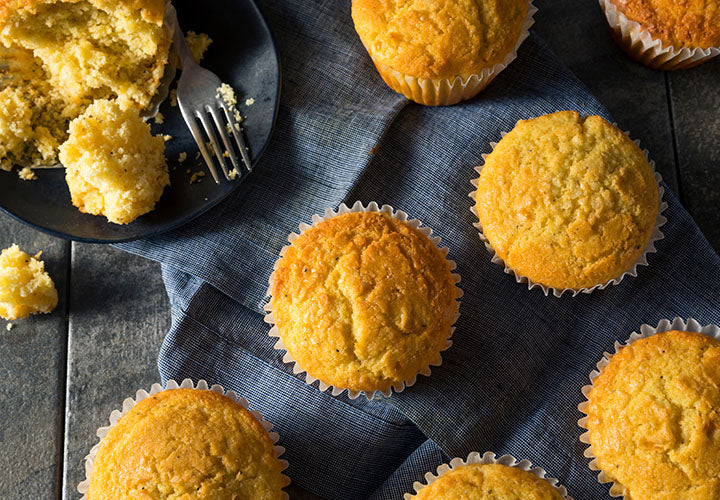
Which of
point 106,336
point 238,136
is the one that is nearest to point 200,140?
point 238,136

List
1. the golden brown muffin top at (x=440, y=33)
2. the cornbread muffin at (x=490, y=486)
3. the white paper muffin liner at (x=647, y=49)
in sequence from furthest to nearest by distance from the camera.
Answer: the white paper muffin liner at (x=647, y=49), the golden brown muffin top at (x=440, y=33), the cornbread muffin at (x=490, y=486)

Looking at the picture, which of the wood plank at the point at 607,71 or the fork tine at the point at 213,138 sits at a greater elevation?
the wood plank at the point at 607,71

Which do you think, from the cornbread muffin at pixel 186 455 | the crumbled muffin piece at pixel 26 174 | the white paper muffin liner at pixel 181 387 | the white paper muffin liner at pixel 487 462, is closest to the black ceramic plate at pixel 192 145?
the crumbled muffin piece at pixel 26 174

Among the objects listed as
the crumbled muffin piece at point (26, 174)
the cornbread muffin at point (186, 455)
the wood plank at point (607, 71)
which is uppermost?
the wood plank at point (607, 71)

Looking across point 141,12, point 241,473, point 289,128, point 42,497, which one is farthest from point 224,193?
point 42,497

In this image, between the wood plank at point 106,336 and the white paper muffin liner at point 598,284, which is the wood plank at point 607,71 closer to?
the white paper muffin liner at point 598,284

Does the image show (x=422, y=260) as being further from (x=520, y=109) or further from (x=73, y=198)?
(x=73, y=198)

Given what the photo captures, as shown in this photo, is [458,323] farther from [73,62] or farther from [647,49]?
[73,62]
